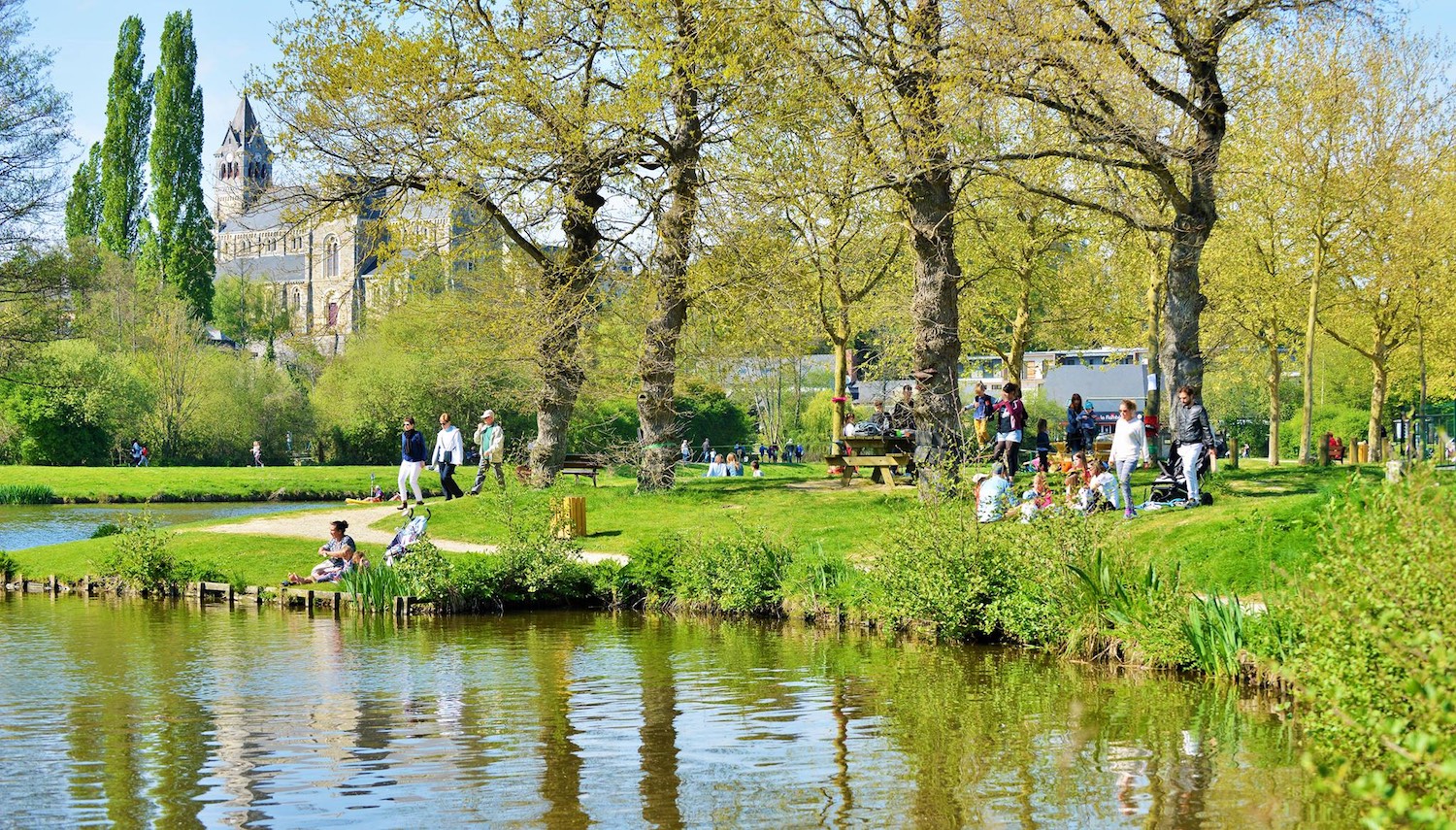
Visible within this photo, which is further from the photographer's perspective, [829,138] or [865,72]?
[829,138]

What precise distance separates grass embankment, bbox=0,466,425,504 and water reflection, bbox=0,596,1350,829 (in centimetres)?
3183

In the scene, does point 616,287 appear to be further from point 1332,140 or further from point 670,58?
point 1332,140

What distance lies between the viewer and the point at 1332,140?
29156 millimetres

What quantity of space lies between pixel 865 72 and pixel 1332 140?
12.5 meters

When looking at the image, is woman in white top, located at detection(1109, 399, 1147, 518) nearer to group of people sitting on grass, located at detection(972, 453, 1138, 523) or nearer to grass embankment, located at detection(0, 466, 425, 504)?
group of people sitting on grass, located at detection(972, 453, 1138, 523)

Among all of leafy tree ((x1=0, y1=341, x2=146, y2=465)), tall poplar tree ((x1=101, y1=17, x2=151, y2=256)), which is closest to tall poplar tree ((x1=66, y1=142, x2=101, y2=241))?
tall poplar tree ((x1=101, y1=17, x2=151, y2=256))

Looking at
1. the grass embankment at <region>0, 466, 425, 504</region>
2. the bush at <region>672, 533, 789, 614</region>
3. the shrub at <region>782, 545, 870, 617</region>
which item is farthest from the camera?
the grass embankment at <region>0, 466, 425, 504</region>

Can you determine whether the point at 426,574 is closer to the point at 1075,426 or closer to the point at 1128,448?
the point at 1128,448

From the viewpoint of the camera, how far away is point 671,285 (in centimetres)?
2417

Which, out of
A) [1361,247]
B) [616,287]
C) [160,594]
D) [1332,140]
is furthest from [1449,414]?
[160,594]

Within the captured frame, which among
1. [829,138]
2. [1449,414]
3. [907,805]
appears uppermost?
[829,138]

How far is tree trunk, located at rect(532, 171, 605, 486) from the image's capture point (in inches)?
936

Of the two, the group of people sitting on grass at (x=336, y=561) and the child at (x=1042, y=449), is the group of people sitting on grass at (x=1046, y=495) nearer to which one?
the child at (x=1042, y=449)

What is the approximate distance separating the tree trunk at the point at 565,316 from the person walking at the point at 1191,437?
9836 mm
